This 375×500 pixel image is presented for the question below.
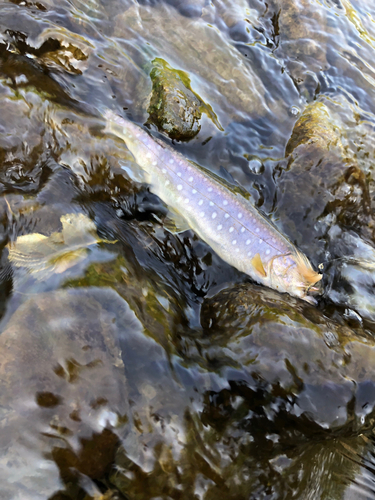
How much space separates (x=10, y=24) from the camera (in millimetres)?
4738

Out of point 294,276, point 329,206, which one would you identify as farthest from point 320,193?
point 294,276

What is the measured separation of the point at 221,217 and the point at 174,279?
1084 millimetres

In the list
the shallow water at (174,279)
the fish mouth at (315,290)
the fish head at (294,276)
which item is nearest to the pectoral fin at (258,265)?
the fish head at (294,276)

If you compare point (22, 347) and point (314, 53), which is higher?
point (314, 53)

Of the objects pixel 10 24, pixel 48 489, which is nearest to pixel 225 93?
pixel 10 24

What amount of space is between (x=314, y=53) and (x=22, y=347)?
25.4 ft

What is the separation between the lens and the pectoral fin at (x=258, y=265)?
171 inches

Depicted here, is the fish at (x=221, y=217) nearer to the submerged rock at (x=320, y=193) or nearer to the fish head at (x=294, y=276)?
the fish head at (x=294, y=276)

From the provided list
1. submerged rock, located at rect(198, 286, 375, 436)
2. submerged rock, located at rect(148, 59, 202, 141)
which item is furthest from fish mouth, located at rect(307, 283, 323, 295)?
submerged rock, located at rect(148, 59, 202, 141)

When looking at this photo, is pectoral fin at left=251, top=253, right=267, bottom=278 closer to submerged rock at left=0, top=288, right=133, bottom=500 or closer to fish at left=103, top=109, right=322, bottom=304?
fish at left=103, top=109, right=322, bottom=304

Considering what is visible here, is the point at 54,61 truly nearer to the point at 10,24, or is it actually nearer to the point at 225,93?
the point at 10,24

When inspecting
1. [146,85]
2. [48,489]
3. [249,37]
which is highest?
[249,37]

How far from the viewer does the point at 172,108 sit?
16.0ft

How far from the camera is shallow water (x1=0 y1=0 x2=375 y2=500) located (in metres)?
2.45
